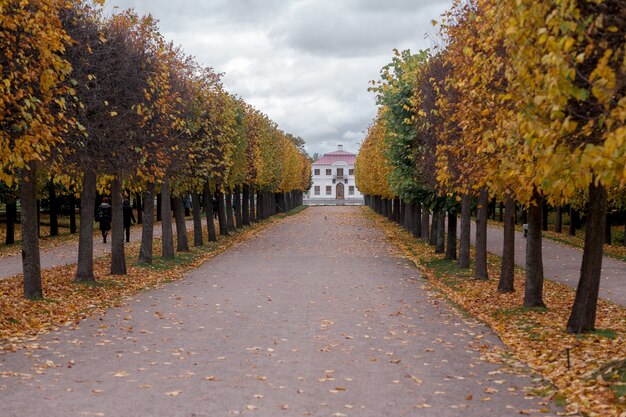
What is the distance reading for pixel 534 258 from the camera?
51.5 ft

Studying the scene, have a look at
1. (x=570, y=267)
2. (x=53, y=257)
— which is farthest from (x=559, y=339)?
(x=53, y=257)

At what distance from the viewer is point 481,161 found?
547 inches

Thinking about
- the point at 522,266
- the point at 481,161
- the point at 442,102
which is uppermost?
the point at 442,102

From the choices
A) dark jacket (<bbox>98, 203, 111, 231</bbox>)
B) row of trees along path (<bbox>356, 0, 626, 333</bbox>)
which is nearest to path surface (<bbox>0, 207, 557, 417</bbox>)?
row of trees along path (<bbox>356, 0, 626, 333</bbox>)

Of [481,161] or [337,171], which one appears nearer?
[481,161]

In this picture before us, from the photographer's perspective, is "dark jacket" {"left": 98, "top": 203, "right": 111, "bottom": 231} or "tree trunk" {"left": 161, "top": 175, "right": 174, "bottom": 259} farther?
"dark jacket" {"left": 98, "top": 203, "right": 111, "bottom": 231}

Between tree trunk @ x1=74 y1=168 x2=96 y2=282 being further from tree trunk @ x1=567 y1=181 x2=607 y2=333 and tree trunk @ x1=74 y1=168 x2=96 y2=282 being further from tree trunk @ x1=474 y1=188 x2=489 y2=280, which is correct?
tree trunk @ x1=567 y1=181 x2=607 y2=333

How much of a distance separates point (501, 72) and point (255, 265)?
14.8m

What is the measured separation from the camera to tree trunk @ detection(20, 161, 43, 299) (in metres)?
16.3

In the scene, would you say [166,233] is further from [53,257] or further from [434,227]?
[434,227]

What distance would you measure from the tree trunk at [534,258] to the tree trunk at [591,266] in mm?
2755

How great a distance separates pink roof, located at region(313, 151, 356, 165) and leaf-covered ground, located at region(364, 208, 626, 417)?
163 metres

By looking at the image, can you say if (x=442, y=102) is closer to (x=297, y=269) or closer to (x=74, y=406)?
(x=297, y=269)

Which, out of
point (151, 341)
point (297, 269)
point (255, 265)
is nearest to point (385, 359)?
point (151, 341)
